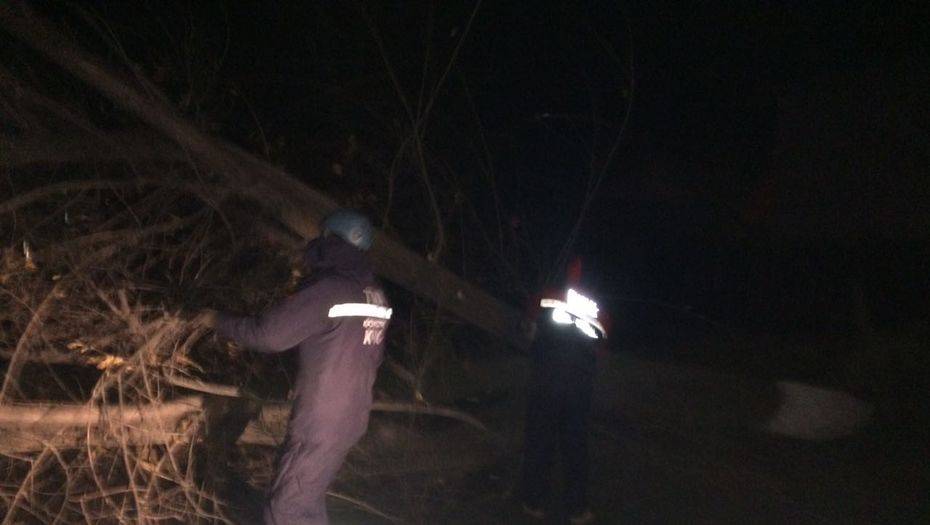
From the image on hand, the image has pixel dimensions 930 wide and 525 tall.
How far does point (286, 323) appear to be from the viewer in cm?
391

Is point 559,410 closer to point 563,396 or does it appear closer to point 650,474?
point 563,396

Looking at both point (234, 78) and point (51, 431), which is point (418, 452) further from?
point (234, 78)

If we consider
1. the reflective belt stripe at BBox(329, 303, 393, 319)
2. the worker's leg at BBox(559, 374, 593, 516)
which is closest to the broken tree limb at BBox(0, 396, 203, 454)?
the reflective belt stripe at BBox(329, 303, 393, 319)

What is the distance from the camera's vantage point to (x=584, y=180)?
862 centimetres

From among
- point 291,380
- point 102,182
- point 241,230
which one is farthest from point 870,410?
point 102,182

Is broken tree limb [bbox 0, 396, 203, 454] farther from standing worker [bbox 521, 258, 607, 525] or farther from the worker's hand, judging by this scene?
standing worker [bbox 521, 258, 607, 525]

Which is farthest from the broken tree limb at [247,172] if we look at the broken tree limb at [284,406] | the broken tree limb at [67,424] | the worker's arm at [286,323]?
the worker's arm at [286,323]

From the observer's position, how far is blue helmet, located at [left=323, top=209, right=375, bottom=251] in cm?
414

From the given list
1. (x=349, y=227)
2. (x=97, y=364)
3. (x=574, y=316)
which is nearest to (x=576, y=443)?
(x=574, y=316)

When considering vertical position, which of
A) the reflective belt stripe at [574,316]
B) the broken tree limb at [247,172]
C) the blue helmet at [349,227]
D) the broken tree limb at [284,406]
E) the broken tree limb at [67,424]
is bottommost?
the broken tree limb at [67,424]

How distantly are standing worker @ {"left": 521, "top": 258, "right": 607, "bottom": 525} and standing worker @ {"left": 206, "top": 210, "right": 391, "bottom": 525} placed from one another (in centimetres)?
190

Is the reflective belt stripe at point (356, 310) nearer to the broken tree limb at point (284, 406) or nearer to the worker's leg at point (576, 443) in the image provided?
the broken tree limb at point (284, 406)

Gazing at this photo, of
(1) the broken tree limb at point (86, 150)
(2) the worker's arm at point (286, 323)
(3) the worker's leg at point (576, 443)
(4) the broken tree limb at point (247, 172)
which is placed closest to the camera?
(2) the worker's arm at point (286, 323)

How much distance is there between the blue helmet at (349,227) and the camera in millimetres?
4145
